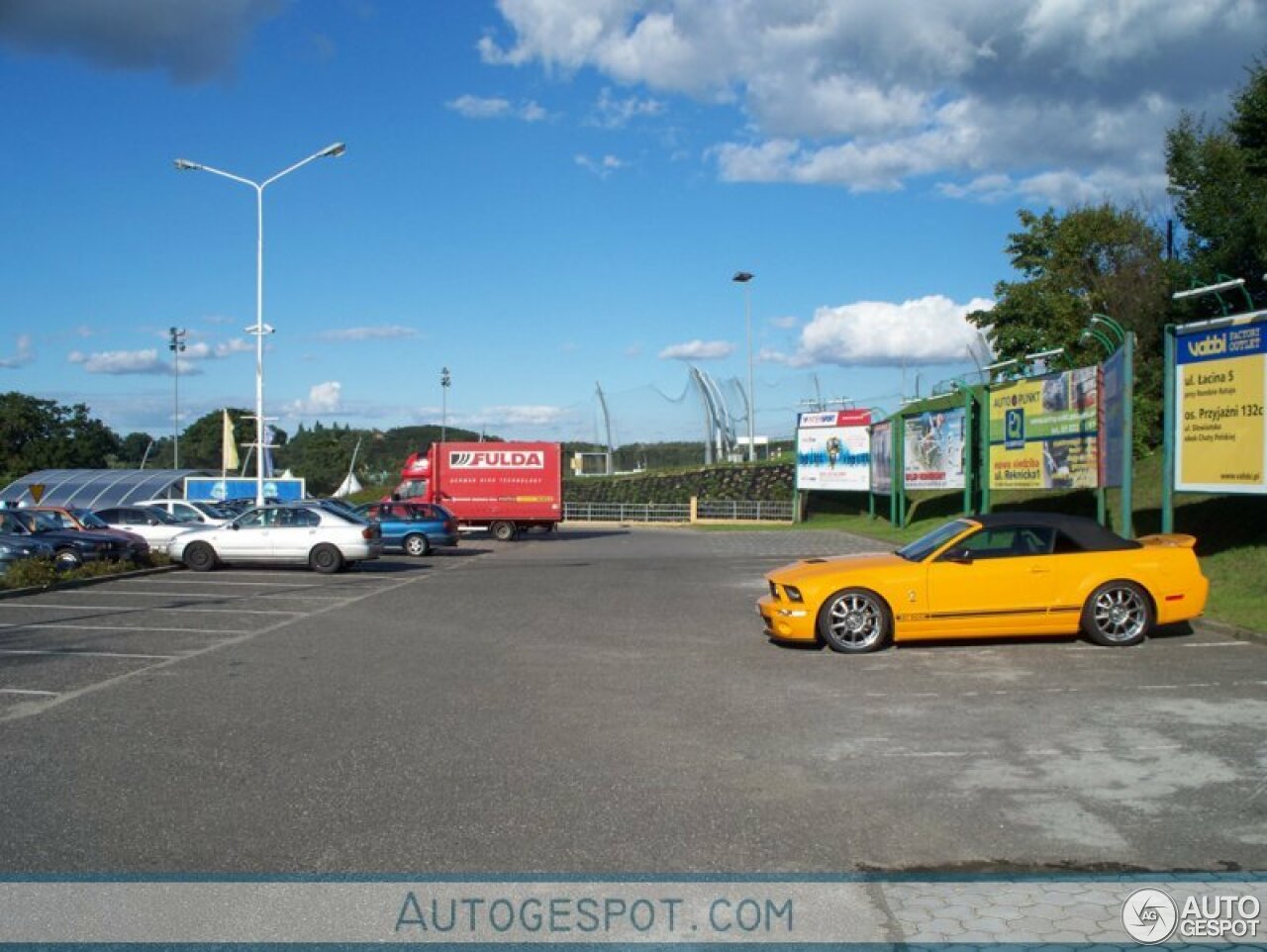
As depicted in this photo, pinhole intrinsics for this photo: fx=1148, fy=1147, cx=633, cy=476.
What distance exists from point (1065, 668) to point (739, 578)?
441 inches

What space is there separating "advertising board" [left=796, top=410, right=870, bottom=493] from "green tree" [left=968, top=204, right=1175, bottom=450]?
8.17 meters

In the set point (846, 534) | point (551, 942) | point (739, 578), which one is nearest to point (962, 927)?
point (551, 942)

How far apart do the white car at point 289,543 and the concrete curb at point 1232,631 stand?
1661 centimetres

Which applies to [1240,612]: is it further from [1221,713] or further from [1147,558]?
[1221,713]

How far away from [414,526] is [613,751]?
25.0 m

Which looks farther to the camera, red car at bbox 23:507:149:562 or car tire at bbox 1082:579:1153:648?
red car at bbox 23:507:149:562

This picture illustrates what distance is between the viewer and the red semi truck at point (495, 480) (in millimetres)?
39812

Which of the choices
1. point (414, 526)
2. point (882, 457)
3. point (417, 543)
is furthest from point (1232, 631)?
point (882, 457)

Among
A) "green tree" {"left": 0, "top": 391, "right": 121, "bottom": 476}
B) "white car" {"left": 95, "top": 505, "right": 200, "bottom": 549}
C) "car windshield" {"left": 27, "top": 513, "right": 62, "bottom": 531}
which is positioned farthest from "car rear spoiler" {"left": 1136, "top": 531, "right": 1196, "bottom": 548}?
"green tree" {"left": 0, "top": 391, "right": 121, "bottom": 476}

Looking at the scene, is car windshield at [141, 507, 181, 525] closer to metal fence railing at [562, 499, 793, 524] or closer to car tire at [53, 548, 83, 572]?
car tire at [53, 548, 83, 572]

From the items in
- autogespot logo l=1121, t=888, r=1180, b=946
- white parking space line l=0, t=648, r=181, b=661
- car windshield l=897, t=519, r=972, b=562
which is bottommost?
white parking space line l=0, t=648, r=181, b=661

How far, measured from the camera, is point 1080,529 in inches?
482

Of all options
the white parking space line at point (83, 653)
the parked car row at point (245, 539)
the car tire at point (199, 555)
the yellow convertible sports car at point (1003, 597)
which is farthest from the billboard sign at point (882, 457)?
the white parking space line at point (83, 653)

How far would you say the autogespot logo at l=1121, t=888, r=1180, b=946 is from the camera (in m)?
4.76
